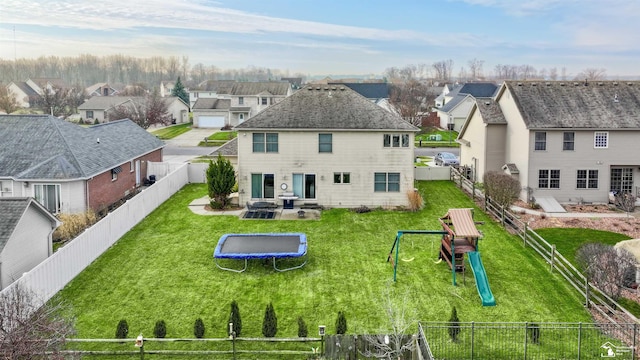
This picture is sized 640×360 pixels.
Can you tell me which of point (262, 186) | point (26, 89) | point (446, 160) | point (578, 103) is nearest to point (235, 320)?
point (262, 186)

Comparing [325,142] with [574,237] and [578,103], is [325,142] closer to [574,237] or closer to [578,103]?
[574,237]

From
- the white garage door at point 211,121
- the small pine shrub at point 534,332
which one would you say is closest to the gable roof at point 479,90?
the white garage door at point 211,121

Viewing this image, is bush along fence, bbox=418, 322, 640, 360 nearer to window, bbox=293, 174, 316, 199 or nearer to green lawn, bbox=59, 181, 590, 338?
green lawn, bbox=59, 181, 590, 338

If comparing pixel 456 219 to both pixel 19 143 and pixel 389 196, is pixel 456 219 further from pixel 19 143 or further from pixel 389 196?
pixel 19 143

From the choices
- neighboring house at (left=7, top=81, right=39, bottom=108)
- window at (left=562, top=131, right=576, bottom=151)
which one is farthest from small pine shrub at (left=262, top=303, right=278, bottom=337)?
neighboring house at (left=7, top=81, right=39, bottom=108)

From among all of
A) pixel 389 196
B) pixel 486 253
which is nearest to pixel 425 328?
pixel 486 253
